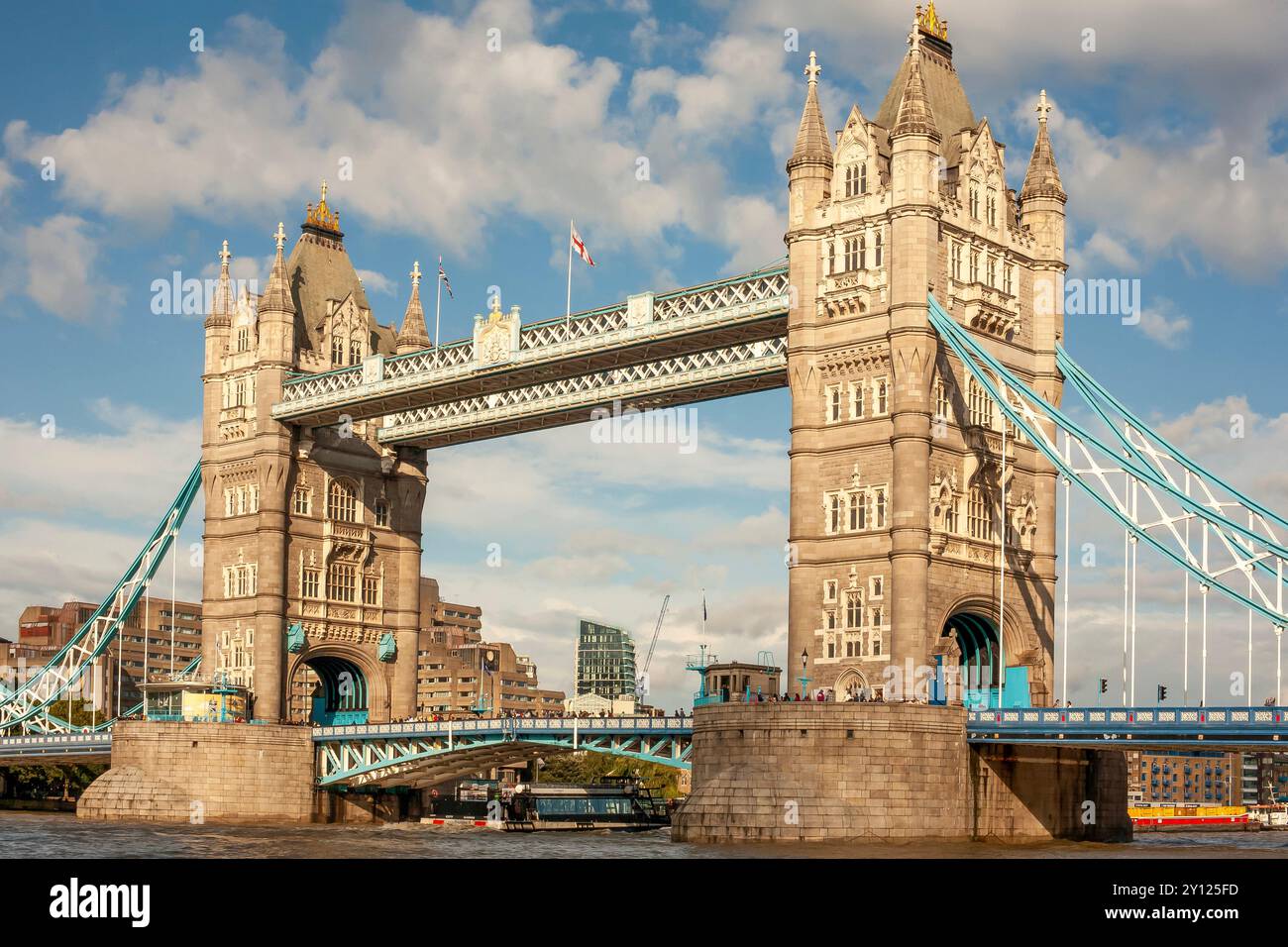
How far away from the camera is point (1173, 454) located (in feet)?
229

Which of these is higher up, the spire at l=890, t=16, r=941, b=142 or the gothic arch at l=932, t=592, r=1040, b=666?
the spire at l=890, t=16, r=941, b=142

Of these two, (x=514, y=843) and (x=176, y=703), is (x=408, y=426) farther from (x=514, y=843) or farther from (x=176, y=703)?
(x=514, y=843)

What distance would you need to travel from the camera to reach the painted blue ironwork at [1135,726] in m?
60.1

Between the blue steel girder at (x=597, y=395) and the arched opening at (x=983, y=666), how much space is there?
44.6ft

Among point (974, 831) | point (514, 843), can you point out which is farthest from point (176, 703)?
point (974, 831)

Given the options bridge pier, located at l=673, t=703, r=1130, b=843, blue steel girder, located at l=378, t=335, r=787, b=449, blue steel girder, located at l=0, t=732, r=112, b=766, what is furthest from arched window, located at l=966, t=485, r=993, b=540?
blue steel girder, located at l=0, t=732, r=112, b=766

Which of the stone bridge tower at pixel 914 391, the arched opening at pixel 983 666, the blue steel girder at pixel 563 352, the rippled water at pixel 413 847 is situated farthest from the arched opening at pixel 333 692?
the arched opening at pixel 983 666

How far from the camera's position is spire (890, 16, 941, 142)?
73.9 metres

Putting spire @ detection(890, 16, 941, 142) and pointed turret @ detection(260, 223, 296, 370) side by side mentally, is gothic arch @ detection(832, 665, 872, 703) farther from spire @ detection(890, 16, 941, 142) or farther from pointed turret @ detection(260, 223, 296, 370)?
pointed turret @ detection(260, 223, 296, 370)

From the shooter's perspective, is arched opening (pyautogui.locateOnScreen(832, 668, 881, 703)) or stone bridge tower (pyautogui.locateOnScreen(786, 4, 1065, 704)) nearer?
arched opening (pyautogui.locateOnScreen(832, 668, 881, 703))

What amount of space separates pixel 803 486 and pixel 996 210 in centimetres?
1485

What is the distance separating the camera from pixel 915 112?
7425cm

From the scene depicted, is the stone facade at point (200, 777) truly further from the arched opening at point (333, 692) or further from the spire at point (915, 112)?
the spire at point (915, 112)

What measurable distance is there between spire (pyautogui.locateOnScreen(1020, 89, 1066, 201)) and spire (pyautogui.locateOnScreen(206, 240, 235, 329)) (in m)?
49.8
